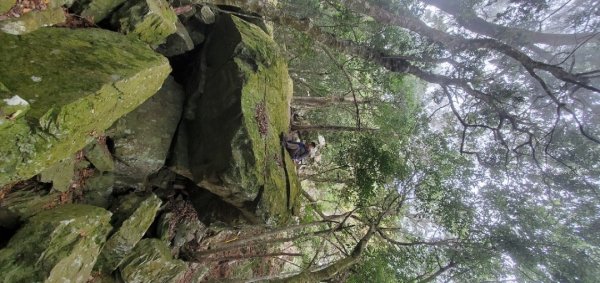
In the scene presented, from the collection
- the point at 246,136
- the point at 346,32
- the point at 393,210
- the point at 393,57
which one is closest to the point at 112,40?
the point at 246,136

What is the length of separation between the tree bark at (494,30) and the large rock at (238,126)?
5.60 m

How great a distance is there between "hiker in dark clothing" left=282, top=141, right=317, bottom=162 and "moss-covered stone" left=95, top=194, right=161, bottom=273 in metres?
3.07

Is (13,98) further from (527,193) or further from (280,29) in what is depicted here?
(527,193)

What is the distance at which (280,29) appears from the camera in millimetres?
11406

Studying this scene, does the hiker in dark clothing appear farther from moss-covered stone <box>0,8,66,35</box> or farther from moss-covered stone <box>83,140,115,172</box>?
moss-covered stone <box>0,8,66,35</box>

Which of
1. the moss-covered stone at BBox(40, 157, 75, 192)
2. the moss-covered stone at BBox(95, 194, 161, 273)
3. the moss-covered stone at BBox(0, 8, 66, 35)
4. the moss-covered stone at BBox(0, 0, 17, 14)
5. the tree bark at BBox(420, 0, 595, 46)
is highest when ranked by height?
the tree bark at BBox(420, 0, 595, 46)

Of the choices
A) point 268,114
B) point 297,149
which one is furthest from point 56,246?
point 297,149

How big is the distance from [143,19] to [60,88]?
189 centimetres

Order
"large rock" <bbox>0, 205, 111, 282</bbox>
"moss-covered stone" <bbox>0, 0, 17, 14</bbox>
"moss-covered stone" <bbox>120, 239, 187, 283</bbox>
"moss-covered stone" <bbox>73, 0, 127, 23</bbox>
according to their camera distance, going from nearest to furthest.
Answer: "moss-covered stone" <bbox>0, 0, 17, 14</bbox>, "large rock" <bbox>0, 205, 111, 282</bbox>, "moss-covered stone" <bbox>73, 0, 127, 23</bbox>, "moss-covered stone" <bbox>120, 239, 187, 283</bbox>

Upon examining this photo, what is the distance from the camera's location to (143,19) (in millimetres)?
5297

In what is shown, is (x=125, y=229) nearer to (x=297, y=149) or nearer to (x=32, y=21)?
(x=32, y=21)

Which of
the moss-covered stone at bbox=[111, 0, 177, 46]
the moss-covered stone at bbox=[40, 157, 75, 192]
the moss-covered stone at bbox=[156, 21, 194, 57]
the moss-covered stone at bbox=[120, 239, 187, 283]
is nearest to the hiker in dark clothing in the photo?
the moss-covered stone at bbox=[156, 21, 194, 57]

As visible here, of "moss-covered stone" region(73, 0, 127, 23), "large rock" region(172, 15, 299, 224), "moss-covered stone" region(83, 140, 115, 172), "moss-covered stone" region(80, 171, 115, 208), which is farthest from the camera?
"large rock" region(172, 15, 299, 224)

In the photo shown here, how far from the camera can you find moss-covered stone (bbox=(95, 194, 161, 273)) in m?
6.07
